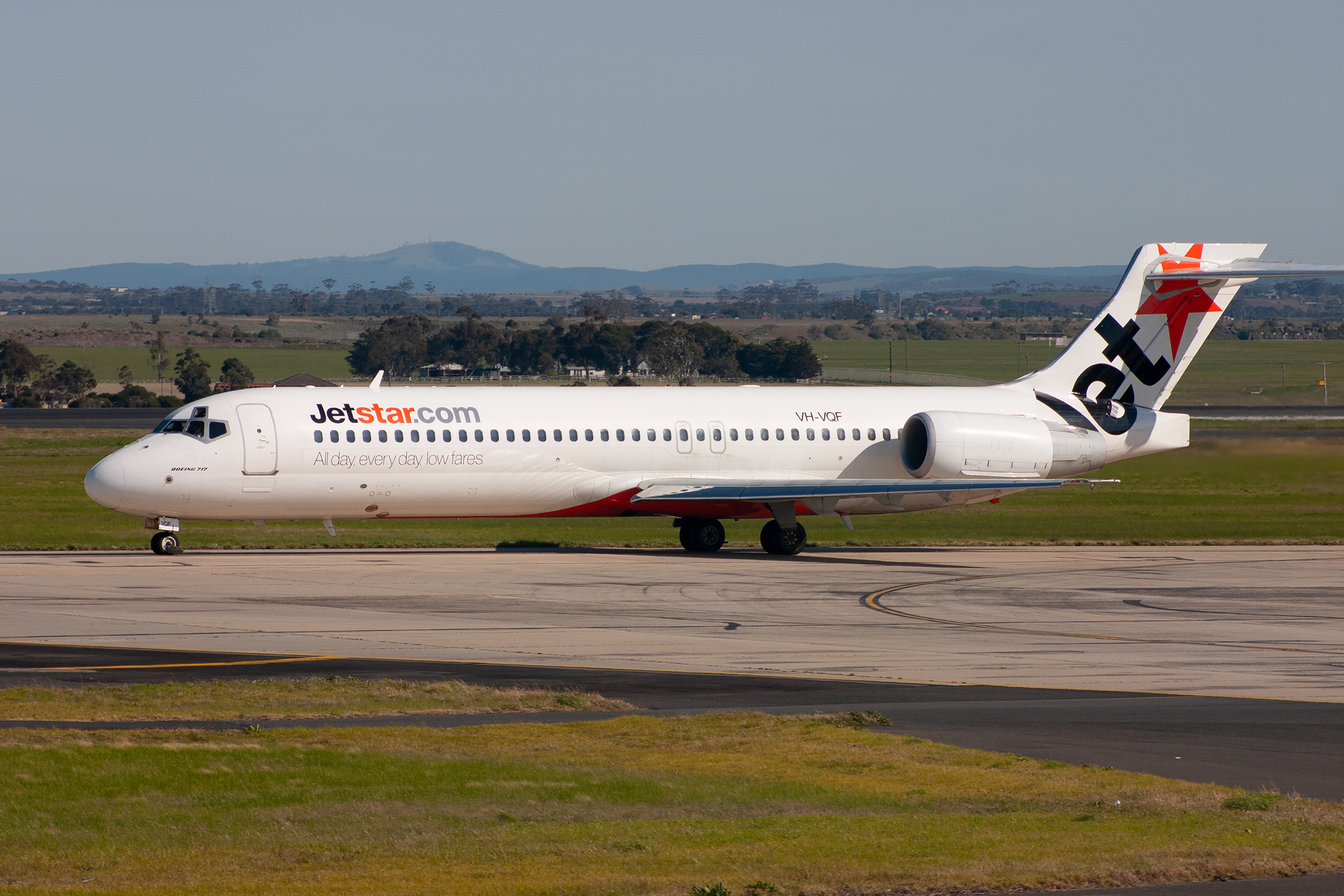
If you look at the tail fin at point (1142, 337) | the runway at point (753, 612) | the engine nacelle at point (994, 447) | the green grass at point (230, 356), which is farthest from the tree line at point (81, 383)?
the runway at point (753, 612)

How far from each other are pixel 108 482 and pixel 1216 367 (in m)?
135

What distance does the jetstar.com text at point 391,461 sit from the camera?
3584cm

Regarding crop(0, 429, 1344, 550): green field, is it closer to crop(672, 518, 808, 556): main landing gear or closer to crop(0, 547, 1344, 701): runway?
A: crop(672, 518, 808, 556): main landing gear

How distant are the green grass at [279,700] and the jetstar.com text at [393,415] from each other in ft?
55.7

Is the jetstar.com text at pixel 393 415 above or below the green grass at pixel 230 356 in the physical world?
above

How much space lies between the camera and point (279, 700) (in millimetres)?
18531

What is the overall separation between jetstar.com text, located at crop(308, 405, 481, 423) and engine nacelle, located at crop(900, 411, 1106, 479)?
37.9 ft

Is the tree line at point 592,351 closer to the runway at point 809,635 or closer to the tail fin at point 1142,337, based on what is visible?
the tail fin at point 1142,337

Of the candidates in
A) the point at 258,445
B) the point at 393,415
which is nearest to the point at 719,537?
the point at 393,415

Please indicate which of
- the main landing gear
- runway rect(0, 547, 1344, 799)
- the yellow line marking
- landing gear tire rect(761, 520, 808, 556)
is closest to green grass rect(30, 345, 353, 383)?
the main landing gear

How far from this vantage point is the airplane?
35.7m

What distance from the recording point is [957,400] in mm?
41250

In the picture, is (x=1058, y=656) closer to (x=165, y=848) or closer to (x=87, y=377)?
(x=165, y=848)

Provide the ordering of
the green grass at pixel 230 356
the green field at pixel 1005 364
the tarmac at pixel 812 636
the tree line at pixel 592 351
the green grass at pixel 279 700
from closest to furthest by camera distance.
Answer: the tarmac at pixel 812 636, the green grass at pixel 279 700, the green field at pixel 1005 364, the tree line at pixel 592 351, the green grass at pixel 230 356
